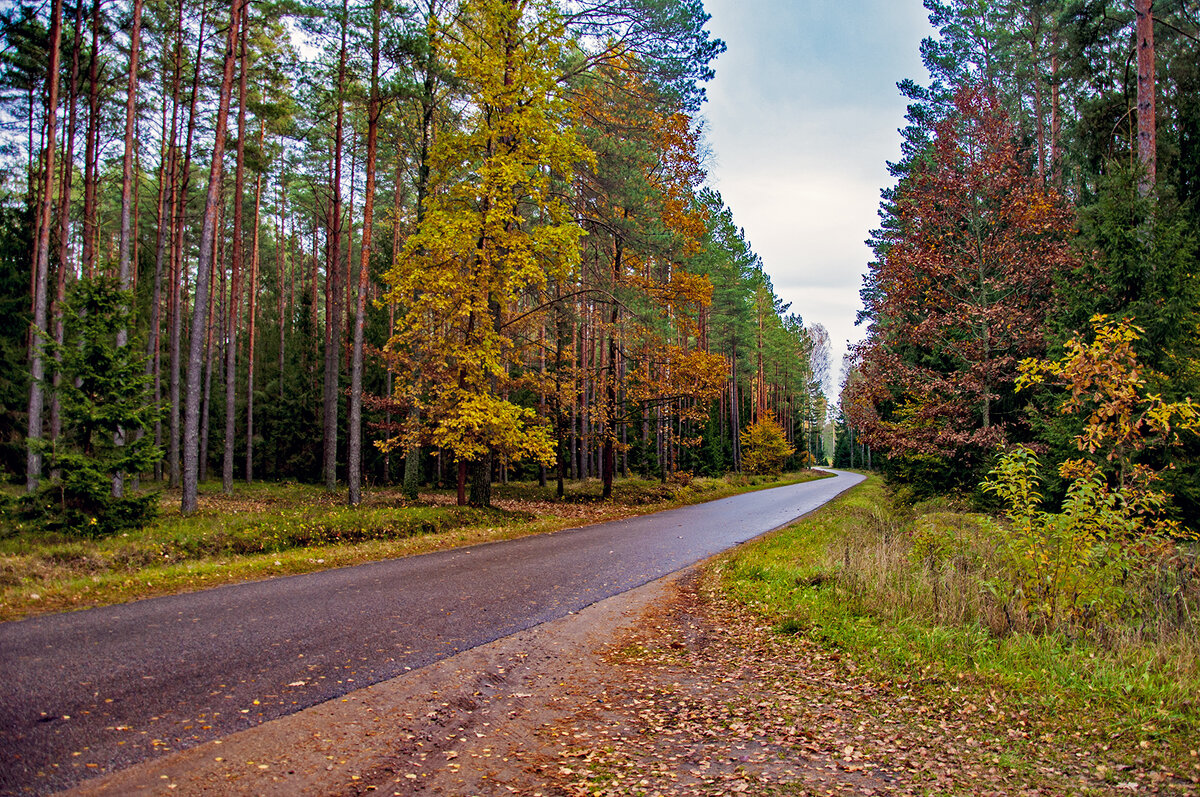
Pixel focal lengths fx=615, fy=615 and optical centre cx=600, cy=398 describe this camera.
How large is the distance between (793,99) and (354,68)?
12.9 meters

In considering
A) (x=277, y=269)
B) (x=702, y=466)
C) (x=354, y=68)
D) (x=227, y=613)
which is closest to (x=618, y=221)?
(x=354, y=68)

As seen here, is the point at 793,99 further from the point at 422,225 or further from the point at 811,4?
the point at 422,225

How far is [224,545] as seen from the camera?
31.3 feet

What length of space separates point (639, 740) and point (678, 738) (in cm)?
26

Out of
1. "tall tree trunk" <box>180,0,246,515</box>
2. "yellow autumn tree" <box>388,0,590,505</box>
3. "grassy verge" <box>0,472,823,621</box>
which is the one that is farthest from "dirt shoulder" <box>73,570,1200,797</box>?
"tall tree trunk" <box>180,0,246,515</box>

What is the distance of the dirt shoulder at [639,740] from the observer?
129 inches

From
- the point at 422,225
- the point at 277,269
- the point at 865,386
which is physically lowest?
the point at 865,386

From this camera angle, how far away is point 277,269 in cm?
3753

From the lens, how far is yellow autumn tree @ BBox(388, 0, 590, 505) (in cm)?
1401

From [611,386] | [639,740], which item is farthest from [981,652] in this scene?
[611,386]

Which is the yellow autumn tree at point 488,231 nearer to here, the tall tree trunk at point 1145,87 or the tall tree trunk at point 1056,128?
the tall tree trunk at point 1145,87

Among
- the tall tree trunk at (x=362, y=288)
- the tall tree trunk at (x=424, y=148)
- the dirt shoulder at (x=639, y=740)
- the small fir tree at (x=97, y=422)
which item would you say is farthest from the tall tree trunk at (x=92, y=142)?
the dirt shoulder at (x=639, y=740)

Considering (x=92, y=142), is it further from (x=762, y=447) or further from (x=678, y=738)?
(x=762, y=447)

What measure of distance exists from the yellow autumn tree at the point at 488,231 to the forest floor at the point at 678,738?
9.23 meters
